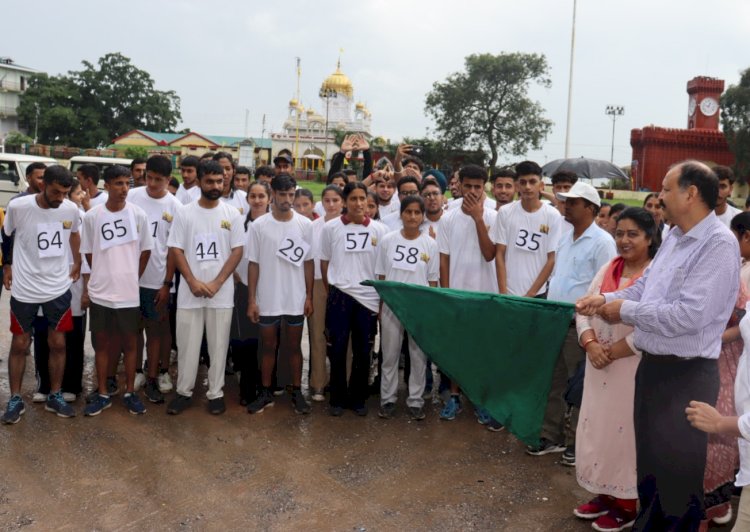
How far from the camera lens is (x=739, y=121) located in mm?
43875

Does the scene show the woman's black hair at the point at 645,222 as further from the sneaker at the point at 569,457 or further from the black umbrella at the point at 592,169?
the black umbrella at the point at 592,169

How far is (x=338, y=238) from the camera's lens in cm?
557

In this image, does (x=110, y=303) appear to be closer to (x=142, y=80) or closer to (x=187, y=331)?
(x=187, y=331)

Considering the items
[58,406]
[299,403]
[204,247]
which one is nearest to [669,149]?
[299,403]

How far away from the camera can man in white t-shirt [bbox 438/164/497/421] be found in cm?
552

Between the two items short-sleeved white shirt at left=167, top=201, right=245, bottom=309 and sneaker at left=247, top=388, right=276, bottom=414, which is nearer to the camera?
short-sleeved white shirt at left=167, top=201, right=245, bottom=309

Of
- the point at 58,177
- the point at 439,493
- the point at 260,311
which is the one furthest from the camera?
the point at 260,311

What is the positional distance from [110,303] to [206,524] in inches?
88.0

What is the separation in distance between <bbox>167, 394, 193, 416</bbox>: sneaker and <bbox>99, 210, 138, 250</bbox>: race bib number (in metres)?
1.29

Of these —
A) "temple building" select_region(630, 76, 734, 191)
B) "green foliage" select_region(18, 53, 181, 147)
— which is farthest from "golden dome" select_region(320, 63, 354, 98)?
"temple building" select_region(630, 76, 734, 191)

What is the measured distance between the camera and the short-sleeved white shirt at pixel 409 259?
5406 mm

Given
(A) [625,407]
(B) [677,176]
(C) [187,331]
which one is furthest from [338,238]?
(B) [677,176]

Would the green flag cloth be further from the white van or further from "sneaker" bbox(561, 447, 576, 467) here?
the white van

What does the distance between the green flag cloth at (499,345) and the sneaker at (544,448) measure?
146 millimetres
